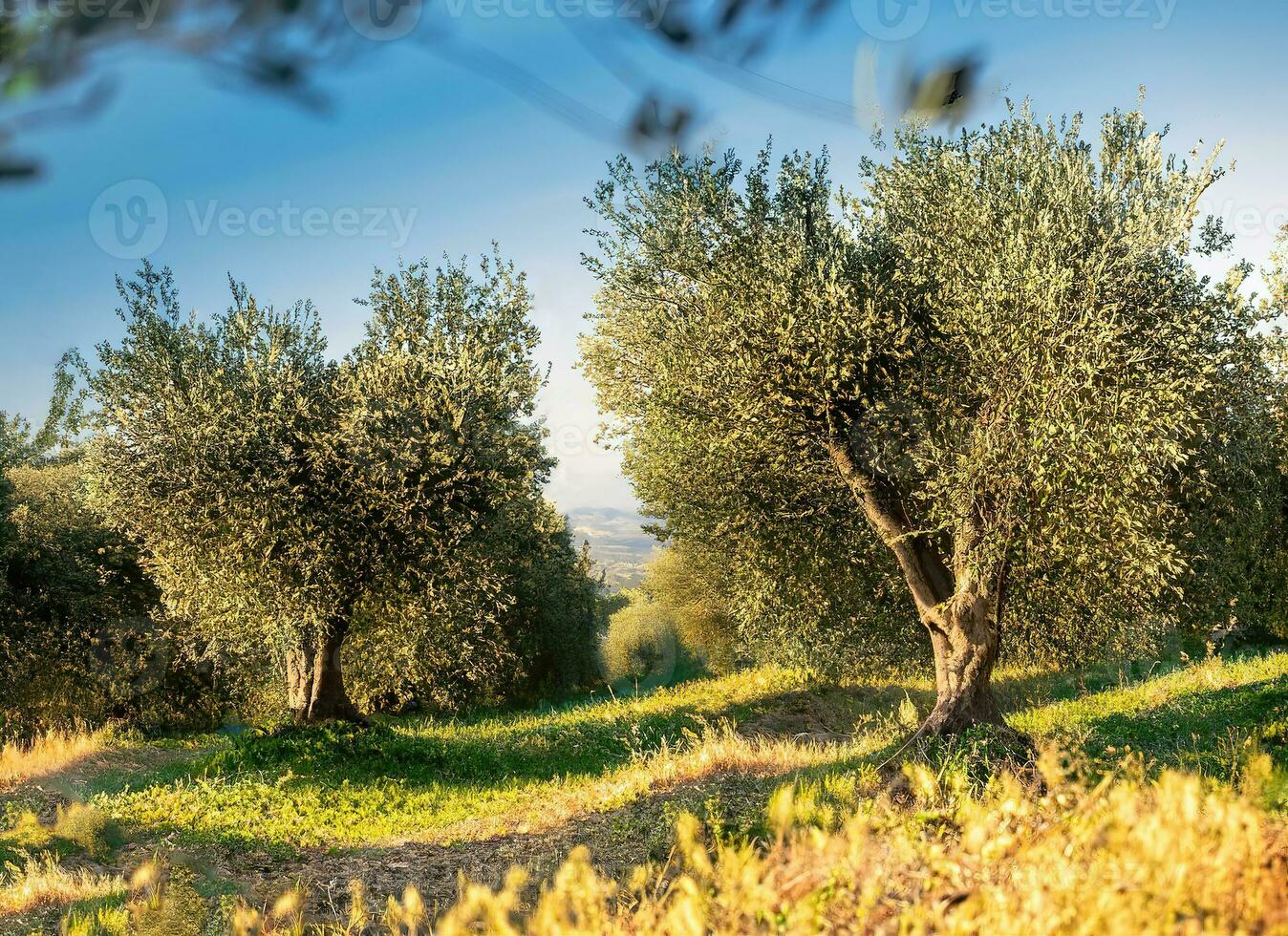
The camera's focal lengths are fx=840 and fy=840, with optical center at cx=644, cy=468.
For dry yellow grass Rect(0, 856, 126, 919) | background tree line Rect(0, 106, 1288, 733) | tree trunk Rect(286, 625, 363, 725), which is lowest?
dry yellow grass Rect(0, 856, 126, 919)

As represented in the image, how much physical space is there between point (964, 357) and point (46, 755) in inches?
868

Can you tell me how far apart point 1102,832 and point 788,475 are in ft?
43.4

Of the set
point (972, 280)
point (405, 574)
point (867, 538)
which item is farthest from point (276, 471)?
point (972, 280)

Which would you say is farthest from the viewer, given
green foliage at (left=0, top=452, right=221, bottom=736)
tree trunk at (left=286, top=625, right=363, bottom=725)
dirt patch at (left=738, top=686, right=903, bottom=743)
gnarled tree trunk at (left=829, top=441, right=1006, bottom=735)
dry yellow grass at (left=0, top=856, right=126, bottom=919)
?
green foliage at (left=0, top=452, right=221, bottom=736)

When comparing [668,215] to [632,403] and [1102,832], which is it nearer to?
[632,403]

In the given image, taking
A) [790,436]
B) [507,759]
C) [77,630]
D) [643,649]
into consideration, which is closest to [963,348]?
[790,436]

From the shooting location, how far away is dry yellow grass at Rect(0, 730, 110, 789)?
58.6ft

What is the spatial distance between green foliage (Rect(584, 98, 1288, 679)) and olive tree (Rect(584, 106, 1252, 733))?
48 mm

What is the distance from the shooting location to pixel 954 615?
51.2ft

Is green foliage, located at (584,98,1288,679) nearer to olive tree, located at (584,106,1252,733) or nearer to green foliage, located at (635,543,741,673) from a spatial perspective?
olive tree, located at (584,106,1252,733)

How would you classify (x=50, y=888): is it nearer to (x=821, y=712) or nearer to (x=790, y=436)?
(x=790, y=436)

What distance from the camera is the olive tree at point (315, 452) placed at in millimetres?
18141

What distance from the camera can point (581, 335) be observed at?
63.3 feet

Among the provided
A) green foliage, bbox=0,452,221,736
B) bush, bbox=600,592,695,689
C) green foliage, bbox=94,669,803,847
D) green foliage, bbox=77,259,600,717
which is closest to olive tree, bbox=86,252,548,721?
green foliage, bbox=77,259,600,717
